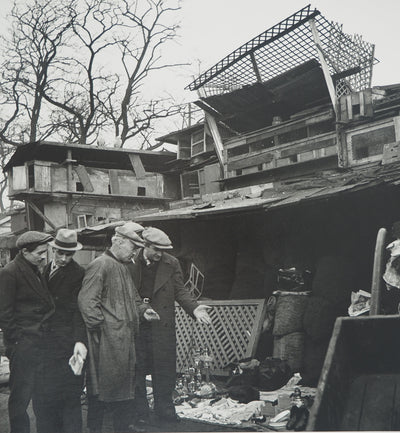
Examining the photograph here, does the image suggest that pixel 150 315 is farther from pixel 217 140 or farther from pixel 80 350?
pixel 217 140

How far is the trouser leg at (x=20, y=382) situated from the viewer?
12.2 ft

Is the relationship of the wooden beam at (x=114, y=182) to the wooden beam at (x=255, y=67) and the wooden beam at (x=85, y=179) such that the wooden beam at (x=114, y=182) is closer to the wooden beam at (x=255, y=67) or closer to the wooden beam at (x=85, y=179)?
the wooden beam at (x=85, y=179)

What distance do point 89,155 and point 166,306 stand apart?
1201 centimetres

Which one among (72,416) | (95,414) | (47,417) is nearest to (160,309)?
(95,414)

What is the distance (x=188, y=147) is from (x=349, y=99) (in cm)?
976

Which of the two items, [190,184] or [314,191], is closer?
[314,191]

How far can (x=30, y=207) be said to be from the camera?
10.1 meters

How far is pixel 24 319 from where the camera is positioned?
3.80 metres

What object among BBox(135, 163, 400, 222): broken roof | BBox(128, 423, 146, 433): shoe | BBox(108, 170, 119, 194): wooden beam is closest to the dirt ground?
BBox(128, 423, 146, 433): shoe

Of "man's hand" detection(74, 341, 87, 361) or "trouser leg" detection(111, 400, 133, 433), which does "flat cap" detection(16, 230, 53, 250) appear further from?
"trouser leg" detection(111, 400, 133, 433)

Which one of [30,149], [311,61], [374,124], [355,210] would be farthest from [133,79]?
[355,210]

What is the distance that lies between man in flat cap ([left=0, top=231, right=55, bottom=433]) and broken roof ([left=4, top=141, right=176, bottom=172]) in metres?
4.66

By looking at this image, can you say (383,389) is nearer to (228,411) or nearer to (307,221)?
(228,411)

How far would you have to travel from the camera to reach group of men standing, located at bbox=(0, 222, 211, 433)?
376cm
